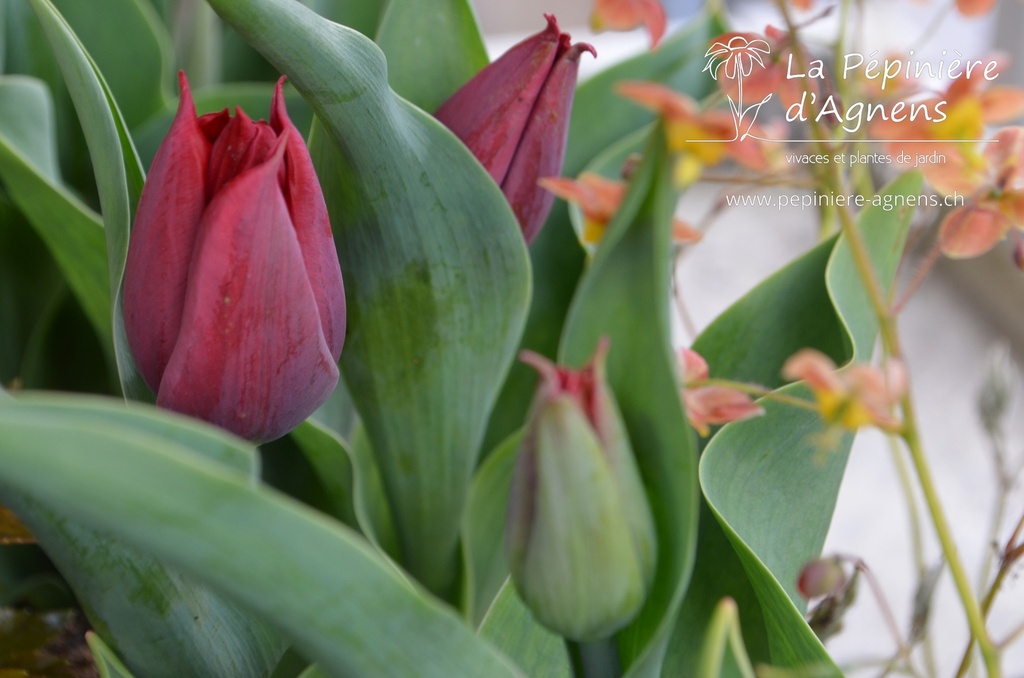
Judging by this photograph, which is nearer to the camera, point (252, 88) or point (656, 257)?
point (656, 257)

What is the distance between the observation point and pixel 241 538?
0.10 m

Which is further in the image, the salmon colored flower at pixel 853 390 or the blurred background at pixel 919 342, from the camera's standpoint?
the blurred background at pixel 919 342

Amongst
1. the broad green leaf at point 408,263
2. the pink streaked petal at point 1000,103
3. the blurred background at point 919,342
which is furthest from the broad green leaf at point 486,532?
the blurred background at point 919,342

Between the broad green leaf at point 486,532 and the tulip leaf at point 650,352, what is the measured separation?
0.09 meters

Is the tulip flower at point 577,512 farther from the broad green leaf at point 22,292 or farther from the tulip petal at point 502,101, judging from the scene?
the broad green leaf at point 22,292

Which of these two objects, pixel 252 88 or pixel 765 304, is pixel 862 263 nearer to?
pixel 765 304

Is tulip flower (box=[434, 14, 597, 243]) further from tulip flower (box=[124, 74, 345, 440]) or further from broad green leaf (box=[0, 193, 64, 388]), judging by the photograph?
broad green leaf (box=[0, 193, 64, 388])

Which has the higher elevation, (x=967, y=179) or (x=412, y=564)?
(x=967, y=179)

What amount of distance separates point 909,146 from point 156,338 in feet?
0.42

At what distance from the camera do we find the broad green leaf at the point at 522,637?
0.58 ft

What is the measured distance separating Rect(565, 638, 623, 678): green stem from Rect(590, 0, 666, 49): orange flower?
13cm

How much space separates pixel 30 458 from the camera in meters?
0.09

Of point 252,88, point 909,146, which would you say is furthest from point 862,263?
point 252,88

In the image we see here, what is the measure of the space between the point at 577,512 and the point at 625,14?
0.13 meters
